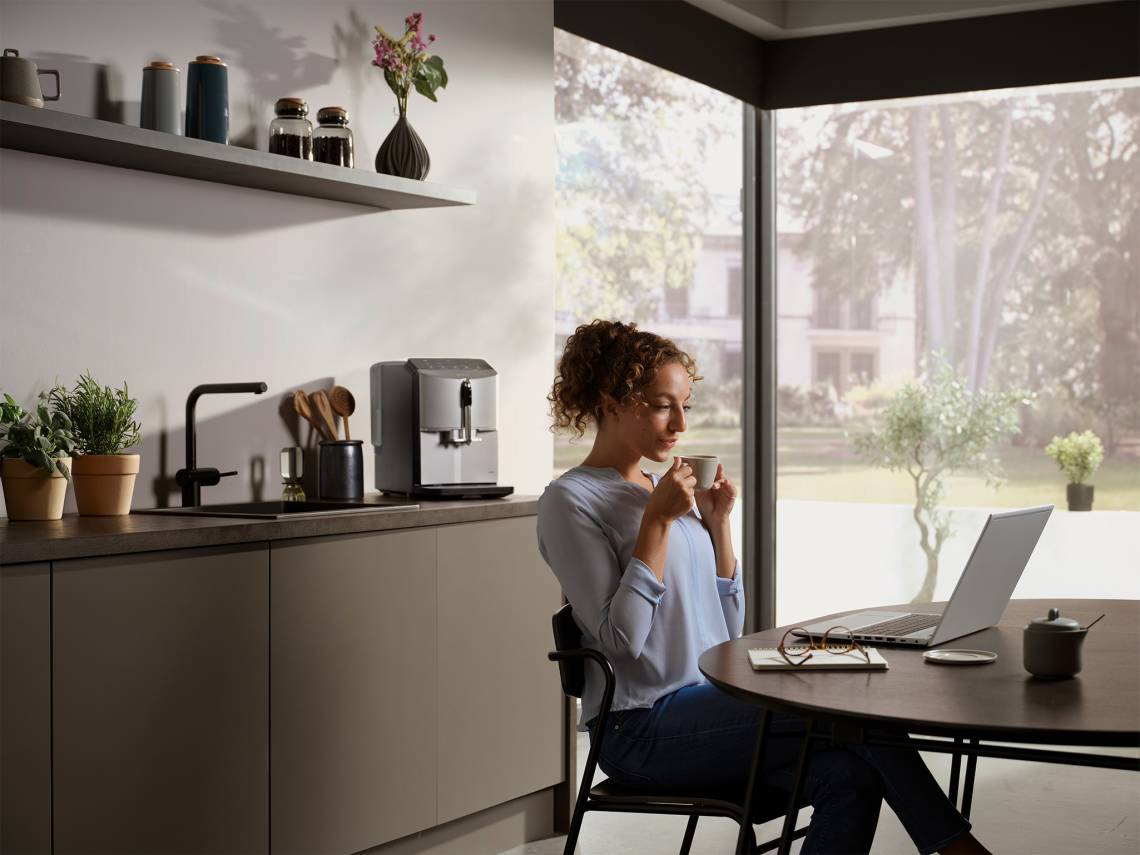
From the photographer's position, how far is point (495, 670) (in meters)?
3.41

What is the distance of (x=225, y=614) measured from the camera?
2.71 meters

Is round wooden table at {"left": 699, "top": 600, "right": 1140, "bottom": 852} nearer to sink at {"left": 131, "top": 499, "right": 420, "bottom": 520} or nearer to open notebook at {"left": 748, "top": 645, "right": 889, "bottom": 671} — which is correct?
open notebook at {"left": 748, "top": 645, "right": 889, "bottom": 671}

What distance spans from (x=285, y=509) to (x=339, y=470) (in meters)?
0.17

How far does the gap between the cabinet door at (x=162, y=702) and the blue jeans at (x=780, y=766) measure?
0.84 metres

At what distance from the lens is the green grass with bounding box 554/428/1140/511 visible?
4.94 metres

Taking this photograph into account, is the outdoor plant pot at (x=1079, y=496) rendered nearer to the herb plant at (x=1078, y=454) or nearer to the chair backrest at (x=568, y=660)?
the herb plant at (x=1078, y=454)

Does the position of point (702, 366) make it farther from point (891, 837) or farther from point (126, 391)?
point (126, 391)

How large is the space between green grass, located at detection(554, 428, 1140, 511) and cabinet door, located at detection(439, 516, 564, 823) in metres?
1.23

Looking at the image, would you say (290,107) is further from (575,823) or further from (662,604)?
(575,823)

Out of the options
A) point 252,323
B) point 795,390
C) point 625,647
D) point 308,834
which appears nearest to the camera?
point 625,647

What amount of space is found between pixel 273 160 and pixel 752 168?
283 cm

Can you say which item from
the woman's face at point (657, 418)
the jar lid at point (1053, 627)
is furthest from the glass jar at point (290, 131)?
the jar lid at point (1053, 627)

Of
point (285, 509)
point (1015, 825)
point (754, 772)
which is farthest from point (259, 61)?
point (1015, 825)

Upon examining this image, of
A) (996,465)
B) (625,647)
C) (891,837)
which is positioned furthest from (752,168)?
(625,647)
